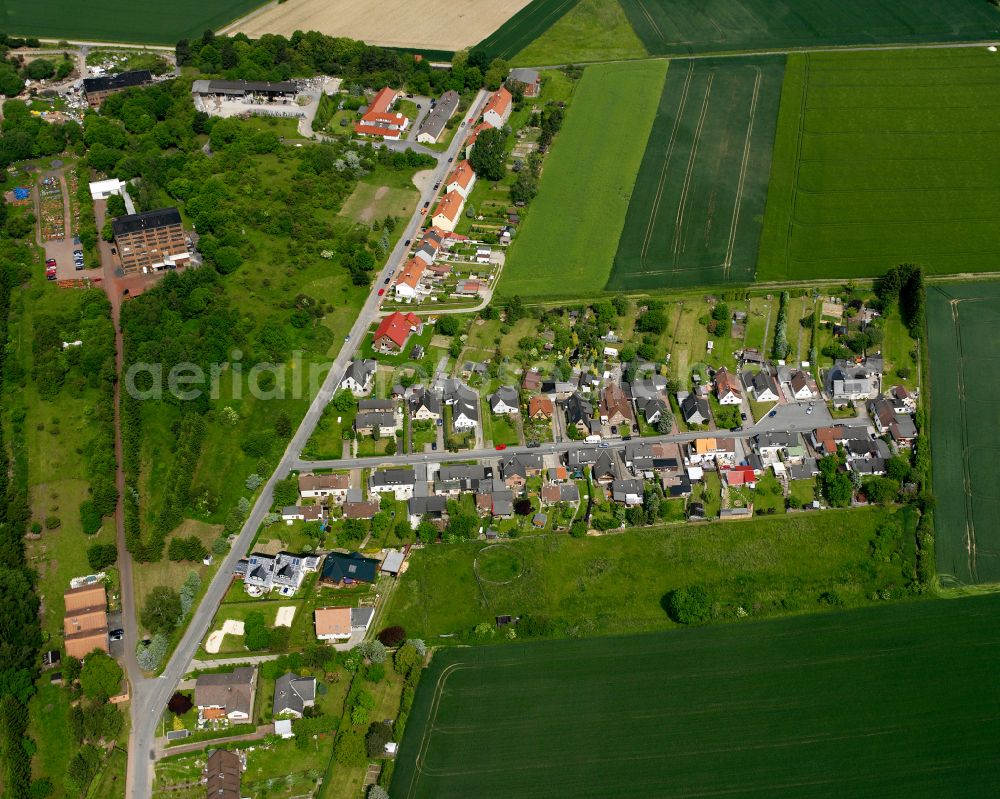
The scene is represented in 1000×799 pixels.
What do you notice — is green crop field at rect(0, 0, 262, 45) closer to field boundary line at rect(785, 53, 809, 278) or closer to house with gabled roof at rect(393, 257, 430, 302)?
house with gabled roof at rect(393, 257, 430, 302)

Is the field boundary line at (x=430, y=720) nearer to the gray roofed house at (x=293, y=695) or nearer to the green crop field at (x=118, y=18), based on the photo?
the gray roofed house at (x=293, y=695)

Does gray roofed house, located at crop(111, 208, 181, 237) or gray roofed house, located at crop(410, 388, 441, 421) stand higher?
gray roofed house, located at crop(111, 208, 181, 237)

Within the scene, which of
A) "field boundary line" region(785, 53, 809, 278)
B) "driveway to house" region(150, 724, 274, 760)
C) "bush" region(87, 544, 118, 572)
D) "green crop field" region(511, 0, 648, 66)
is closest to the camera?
"driveway to house" region(150, 724, 274, 760)

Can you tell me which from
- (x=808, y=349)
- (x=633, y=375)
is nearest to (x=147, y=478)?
(x=633, y=375)

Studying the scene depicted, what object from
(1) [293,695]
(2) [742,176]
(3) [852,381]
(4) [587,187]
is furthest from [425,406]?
(2) [742,176]

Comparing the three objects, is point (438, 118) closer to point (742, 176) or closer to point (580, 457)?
point (742, 176)

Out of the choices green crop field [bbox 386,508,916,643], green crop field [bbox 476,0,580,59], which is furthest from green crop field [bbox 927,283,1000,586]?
green crop field [bbox 476,0,580,59]

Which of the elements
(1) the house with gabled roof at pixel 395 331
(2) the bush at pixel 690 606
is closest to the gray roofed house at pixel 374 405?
(1) the house with gabled roof at pixel 395 331
